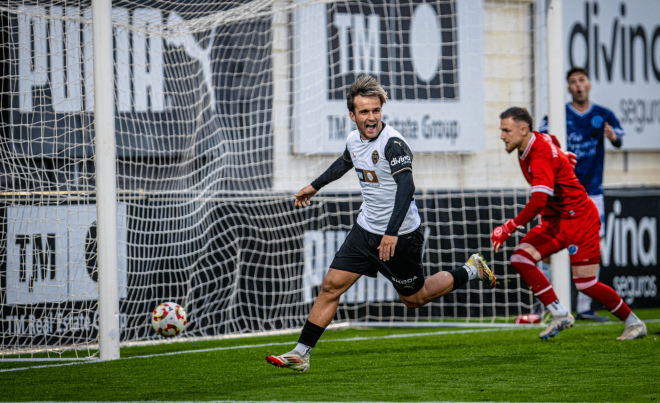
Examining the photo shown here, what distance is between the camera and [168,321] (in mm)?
5465

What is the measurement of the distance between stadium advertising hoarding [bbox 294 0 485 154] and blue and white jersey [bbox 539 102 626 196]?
7.81 ft

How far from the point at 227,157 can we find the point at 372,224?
3.29 m

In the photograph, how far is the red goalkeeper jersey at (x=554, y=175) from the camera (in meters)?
5.17

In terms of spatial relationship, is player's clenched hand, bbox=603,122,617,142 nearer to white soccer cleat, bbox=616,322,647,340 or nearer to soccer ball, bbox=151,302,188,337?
white soccer cleat, bbox=616,322,647,340

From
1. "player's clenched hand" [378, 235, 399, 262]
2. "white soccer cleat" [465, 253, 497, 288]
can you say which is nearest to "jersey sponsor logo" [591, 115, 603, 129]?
"white soccer cleat" [465, 253, 497, 288]

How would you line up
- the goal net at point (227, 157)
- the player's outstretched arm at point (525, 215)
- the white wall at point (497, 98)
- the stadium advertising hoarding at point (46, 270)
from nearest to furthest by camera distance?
the player's outstretched arm at point (525, 215) → the stadium advertising hoarding at point (46, 270) → the goal net at point (227, 157) → the white wall at point (497, 98)

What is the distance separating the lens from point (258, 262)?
7.07 m

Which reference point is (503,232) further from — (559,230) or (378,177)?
(378,177)

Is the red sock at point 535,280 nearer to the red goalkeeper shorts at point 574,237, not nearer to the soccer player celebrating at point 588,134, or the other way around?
the red goalkeeper shorts at point 574,237

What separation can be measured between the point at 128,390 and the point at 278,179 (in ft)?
16.6

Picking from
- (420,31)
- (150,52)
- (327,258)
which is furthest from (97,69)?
(420,31)

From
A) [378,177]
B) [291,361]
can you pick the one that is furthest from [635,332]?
[291,361]

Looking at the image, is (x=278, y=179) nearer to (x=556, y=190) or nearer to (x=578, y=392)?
(x=556, y=190)

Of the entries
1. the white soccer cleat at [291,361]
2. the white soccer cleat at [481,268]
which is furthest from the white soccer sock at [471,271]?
the white soccer cleat at [291,361]
